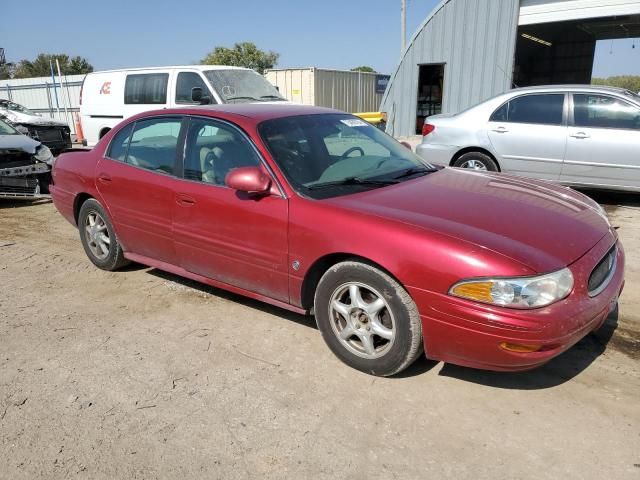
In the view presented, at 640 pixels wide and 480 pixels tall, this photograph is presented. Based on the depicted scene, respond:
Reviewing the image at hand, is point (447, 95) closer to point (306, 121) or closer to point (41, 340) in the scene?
point (306, 121)

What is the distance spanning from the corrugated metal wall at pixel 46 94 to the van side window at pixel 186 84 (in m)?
16.0

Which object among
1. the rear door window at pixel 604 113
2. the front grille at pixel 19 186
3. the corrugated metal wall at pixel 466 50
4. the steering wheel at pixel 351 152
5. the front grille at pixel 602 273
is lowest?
the front grille at pixel 19 186

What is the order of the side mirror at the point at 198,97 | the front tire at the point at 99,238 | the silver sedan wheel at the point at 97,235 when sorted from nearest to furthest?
the front tire at the point at 99,238
the silver sedan wheel at the point at 97,235
the side mirror at the point at 198,97

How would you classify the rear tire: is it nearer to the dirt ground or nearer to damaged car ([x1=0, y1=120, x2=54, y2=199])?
the dirt ground

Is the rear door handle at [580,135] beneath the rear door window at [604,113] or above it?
beneath

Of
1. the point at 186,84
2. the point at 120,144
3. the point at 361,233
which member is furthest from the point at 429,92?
the point at 361,233

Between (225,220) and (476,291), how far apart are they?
1795mm

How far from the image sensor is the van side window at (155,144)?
4.12m

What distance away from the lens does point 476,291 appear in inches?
104

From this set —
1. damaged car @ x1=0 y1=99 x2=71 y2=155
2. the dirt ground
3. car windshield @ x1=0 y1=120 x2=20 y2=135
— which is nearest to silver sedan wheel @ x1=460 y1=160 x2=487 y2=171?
the dirt ground

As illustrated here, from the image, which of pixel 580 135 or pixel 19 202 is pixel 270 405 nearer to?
pixel 580 135

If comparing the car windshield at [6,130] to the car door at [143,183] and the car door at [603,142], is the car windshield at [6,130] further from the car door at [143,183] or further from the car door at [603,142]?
the car door at [603,142]

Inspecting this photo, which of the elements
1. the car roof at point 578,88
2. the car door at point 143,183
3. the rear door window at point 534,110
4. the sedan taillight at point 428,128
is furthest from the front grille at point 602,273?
the sedan taillight at point 428,128

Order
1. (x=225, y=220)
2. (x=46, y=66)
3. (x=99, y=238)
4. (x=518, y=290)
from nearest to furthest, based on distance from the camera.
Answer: (x=518, y=290) < (x=225, y=220) < (x=99, y=238) < (x=46, y=66)
